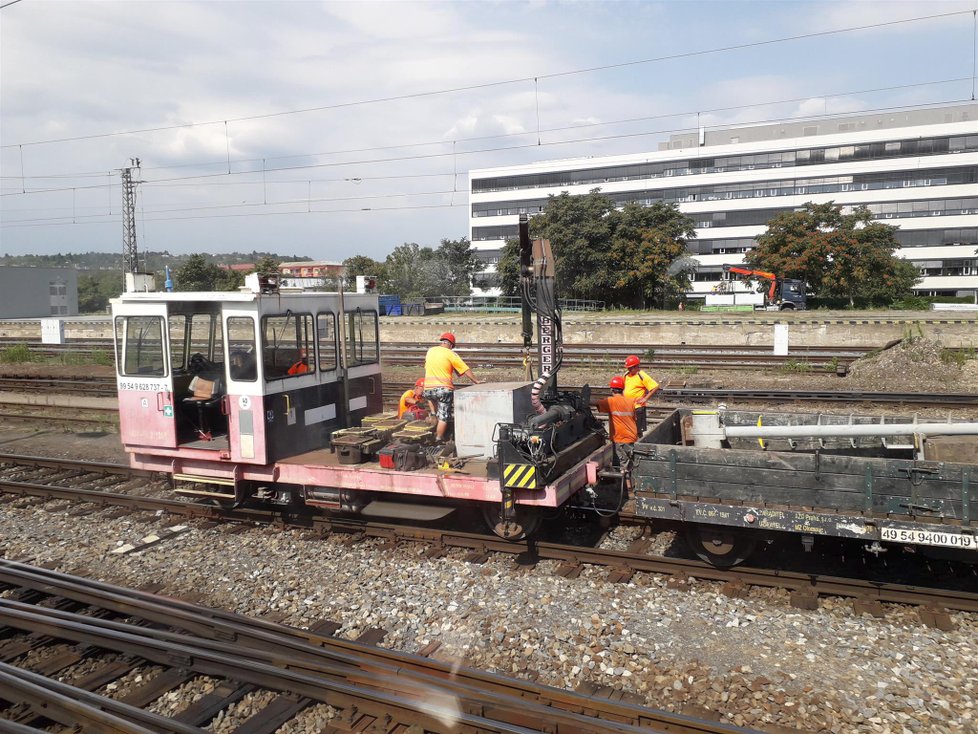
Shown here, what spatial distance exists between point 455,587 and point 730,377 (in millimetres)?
12534

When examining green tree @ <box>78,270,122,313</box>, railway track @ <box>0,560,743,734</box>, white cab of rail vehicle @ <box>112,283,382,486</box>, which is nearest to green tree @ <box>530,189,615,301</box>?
white cab of rail vehicle @ <box>112,283,382,486</box>

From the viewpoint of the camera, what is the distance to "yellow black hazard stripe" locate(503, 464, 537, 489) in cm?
680

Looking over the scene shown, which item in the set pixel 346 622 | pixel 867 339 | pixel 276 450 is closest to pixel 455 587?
pixel 346 622

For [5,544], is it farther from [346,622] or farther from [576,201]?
[576,201]

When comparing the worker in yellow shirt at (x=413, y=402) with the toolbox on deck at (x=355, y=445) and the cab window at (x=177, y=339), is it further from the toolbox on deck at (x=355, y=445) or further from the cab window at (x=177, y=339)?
the cab window at (x=177, y=339)

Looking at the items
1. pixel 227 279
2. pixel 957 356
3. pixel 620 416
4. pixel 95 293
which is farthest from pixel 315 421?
pixel 95 293

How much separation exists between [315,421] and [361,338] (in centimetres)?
137

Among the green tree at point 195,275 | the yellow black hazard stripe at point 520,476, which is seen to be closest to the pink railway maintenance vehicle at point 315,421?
the yellow black hazard stripe at point 520,476

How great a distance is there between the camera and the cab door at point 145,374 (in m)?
8.50

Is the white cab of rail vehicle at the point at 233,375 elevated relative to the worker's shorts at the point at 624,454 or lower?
elevated

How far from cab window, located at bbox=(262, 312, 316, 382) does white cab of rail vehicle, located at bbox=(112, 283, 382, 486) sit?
1cm

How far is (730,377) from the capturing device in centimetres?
1745

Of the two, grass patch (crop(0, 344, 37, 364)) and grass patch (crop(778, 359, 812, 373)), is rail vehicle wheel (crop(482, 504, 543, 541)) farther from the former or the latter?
grass patch (crop(0, 344, 37, 364))

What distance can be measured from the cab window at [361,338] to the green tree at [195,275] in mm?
38791
